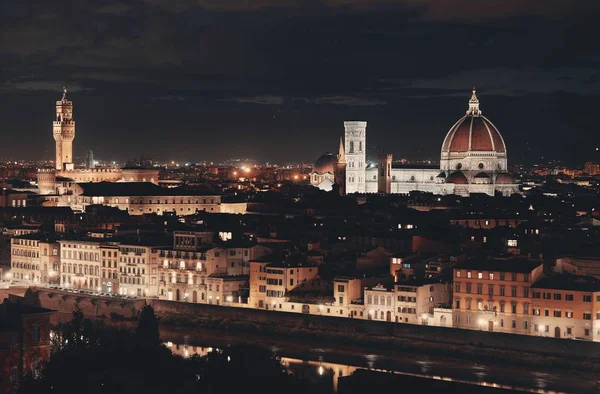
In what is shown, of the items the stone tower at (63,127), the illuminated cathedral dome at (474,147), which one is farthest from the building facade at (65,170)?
the illuminated cathedral dome at (474,147)

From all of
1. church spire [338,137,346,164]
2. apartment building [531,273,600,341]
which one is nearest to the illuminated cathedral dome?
church spire [338,137,346,164]

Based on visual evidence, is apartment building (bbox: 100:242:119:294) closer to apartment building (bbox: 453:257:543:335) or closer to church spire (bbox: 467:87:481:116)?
apartment building (bbox: 453:257:543:335)

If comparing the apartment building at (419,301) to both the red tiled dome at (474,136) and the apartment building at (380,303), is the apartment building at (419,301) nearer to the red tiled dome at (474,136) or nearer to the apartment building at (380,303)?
the apartment building at (380,303)

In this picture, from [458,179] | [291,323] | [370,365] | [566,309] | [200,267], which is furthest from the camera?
[458,179]

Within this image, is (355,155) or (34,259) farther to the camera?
(355,155)

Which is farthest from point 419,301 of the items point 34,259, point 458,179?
point 458,179

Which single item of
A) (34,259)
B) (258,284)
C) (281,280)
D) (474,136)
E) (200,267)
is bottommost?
(258,284)

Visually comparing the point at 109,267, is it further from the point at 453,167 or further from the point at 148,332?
the point at 453,167
